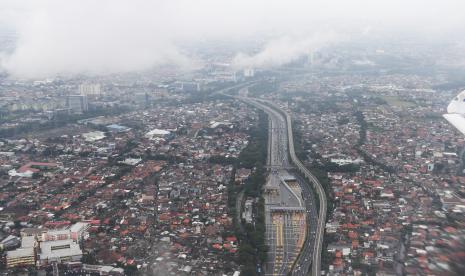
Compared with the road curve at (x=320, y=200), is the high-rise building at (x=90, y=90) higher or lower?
higher

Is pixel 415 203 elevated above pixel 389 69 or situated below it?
below

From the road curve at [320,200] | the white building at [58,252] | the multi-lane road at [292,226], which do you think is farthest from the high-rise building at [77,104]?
the white building at [58,252]

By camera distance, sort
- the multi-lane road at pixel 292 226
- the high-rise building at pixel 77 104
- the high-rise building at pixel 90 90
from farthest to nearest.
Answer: the high-rise building at pixel 90 90, the high-rise building at pixel 77 104, the multi-lane road at pixel 292 226

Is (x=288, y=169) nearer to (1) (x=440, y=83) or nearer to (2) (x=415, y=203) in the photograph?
(2) (x=415, y=203)

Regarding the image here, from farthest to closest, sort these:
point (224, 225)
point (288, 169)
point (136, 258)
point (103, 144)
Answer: point (103, 144) → point (288, 169) → point (224, 225) → point (136, 258)

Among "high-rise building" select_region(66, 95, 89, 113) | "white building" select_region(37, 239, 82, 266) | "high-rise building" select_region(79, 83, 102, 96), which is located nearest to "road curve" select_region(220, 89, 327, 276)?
"white building" select_region(37, 239, 82, 266)

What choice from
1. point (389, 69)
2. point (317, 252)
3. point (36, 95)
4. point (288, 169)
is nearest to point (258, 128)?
point (288, 169)

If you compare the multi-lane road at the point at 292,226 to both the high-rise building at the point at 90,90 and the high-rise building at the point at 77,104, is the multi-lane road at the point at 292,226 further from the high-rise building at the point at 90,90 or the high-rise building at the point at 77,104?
the high-rise building at the point at 90,90

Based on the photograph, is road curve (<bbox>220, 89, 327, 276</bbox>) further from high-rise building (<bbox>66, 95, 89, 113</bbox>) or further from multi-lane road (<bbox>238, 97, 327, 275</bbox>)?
high-rise building (<bbox>66, 95, 89, 113</bbox>)

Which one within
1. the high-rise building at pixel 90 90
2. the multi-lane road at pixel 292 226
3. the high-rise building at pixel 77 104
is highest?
the high-rise building at pixel 90 90
